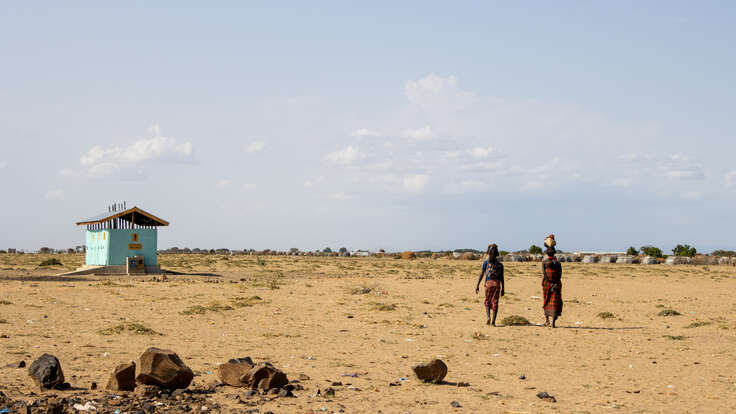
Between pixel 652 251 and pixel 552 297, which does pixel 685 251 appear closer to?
pixel 652 251

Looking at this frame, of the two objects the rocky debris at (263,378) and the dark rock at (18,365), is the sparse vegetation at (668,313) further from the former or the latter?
the dark rock at (18,365)

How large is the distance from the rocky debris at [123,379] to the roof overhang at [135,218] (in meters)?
32.5

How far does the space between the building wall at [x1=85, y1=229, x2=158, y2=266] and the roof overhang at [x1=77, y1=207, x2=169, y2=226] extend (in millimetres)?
688

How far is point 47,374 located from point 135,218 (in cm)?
3294

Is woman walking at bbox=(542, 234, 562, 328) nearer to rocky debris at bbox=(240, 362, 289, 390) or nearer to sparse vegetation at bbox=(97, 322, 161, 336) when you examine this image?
rocky debris at bbox=(240, 362, 289, 390)

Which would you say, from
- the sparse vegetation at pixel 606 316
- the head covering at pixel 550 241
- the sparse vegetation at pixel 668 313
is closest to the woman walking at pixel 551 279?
the head covering at pixel 550 241

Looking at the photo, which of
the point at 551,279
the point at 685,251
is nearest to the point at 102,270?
the point at 551,279

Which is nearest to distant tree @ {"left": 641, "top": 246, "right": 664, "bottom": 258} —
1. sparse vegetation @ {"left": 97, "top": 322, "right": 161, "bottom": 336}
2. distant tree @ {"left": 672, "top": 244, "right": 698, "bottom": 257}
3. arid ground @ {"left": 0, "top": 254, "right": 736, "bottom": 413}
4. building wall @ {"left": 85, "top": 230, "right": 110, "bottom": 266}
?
distant tree @ {"left": 672, "top": 244, "right": 698, "bottom": 257}

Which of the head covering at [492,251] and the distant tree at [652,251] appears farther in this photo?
the distant tree at [652,251]

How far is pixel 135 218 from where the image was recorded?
40.1 meters

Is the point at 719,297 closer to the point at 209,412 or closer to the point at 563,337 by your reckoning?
the point at 563,337

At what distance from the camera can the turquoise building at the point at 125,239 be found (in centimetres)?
3875

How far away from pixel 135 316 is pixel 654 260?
2592 inches

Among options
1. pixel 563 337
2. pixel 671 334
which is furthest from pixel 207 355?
pixel 671 334
